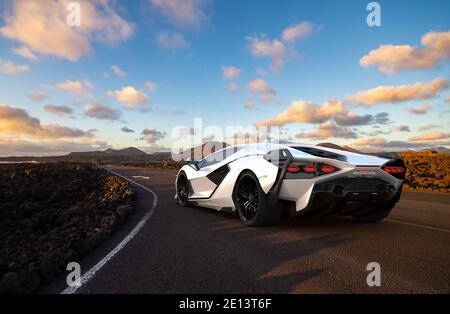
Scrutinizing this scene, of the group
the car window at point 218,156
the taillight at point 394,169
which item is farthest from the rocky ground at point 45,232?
the taillight at point 394,169

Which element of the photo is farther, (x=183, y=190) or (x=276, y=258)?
(x=183, y=190)

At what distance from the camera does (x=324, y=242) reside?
4352 mm

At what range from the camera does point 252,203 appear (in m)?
5.35

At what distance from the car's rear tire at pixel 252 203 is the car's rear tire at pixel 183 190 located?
2330mm

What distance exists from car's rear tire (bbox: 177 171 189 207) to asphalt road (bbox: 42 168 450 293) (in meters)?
1.83

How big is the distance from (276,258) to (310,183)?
128 cm

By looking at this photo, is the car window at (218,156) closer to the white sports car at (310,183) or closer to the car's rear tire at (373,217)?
the white sports car at (310,183)

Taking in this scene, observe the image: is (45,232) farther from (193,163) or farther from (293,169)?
(293,169)

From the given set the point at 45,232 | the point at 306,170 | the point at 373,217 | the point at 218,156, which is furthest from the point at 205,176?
the point at 45,232

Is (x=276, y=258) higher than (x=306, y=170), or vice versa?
(x=306, y=170)

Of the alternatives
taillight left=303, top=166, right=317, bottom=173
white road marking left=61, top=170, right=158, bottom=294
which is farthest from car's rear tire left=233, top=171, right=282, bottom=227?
white road marking left=61, top=170, right=158, bottom=294

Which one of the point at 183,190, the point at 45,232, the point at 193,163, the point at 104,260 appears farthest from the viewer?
the point at 183,190

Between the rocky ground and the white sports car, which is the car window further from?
the rocky ground
